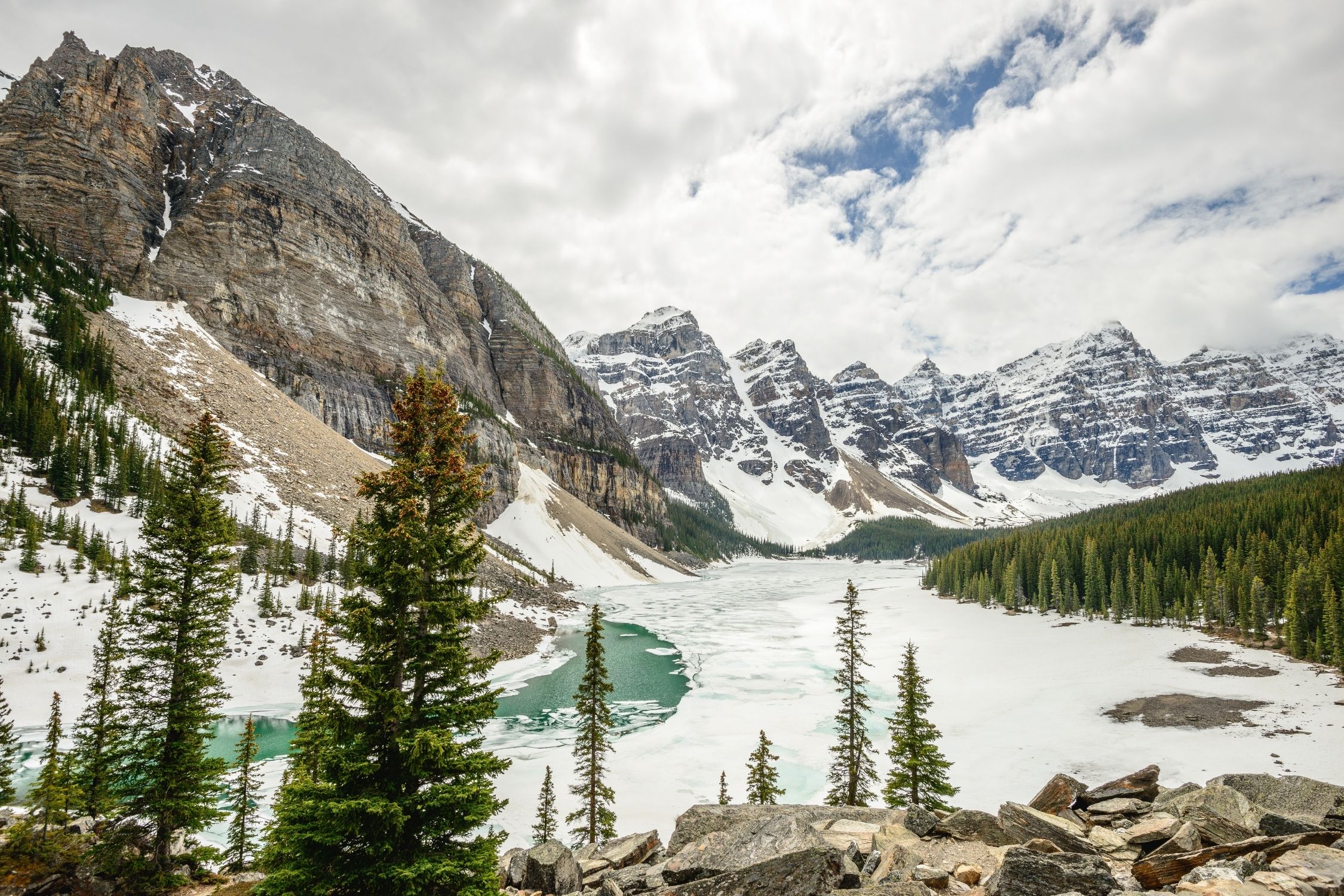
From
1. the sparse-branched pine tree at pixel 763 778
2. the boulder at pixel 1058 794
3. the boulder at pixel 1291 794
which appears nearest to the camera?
the boulder at pixel 1291 794

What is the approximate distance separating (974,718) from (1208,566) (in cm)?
4628

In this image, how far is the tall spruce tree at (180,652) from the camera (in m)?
14.3

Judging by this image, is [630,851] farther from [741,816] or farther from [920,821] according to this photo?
[920,821]

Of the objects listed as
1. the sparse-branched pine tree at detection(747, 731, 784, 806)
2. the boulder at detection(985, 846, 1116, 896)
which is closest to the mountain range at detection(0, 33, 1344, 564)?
the sparse-branched pine tree at detection(747, 731, 784, 806)

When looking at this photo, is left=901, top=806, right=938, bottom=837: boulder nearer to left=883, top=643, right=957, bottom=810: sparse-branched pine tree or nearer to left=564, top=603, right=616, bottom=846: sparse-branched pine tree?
left=883, top=643, right=957, bottom=810: sparse-branched pine tree

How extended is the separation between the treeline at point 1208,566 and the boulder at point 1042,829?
4415cm

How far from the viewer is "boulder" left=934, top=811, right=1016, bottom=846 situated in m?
11.0

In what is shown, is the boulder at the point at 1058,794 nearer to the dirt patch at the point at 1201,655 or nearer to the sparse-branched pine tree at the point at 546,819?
the sparse-branched pine tree at the point at 546,819

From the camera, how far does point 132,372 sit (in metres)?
70.6

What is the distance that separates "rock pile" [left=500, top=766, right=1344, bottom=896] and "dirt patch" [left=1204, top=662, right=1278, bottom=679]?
36071 millimetres

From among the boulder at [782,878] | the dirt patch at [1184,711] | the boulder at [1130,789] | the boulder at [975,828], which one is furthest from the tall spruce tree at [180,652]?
the dirt patch at [1184,711]

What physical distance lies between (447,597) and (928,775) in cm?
1846

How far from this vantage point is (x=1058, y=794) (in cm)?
1326

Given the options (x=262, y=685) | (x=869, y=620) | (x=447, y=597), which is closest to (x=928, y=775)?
(x=447, y=597)
